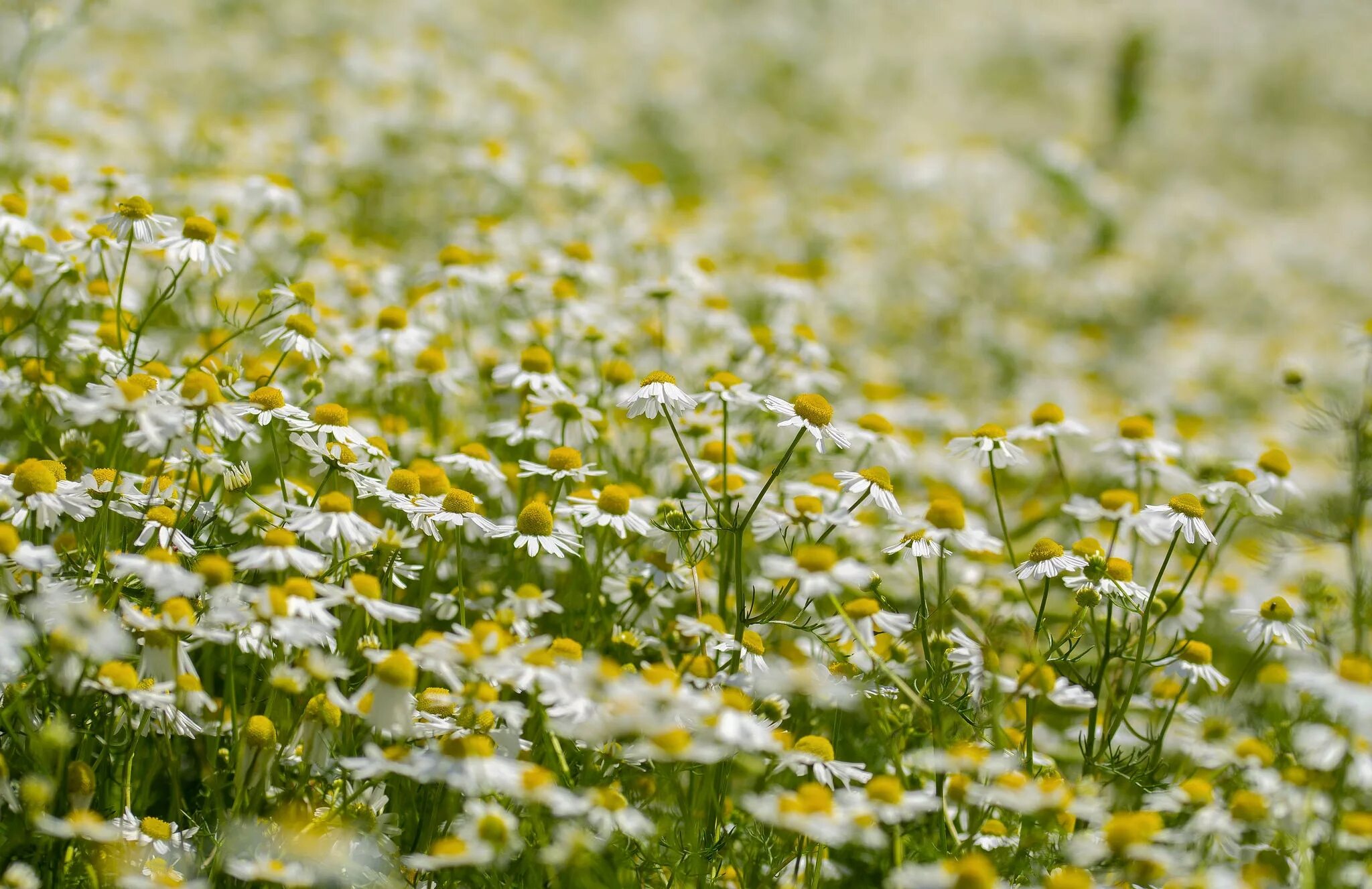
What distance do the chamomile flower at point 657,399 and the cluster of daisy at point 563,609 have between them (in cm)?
1

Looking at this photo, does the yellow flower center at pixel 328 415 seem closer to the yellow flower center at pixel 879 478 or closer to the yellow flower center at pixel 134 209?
the yellow flower center at pixel 134 209

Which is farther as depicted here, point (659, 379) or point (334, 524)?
point (659, 379)

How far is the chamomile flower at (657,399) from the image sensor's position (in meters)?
3.15

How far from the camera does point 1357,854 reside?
293 centimetres

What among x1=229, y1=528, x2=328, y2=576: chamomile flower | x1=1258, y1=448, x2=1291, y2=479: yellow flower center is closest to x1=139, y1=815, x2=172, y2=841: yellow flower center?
x1=229, y1=528, x2=328, y2=576: chamomile flower

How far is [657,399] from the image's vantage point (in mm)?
3170

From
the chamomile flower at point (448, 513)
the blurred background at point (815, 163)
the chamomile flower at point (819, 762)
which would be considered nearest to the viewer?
the chamomile flower at point (819, 762)

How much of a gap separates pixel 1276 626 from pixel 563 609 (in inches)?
87.9

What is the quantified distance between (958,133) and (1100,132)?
254cm

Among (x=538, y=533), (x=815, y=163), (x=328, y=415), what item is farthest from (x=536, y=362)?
(x=815, y=163)

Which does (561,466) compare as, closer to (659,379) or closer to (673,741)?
(659,379)

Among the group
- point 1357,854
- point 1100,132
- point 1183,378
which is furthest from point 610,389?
point 1100,132

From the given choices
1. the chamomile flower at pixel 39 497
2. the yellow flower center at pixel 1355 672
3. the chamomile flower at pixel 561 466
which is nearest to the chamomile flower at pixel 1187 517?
the yellow flower center at pixel 1355 672

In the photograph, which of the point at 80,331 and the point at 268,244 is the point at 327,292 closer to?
the point at 268,244
